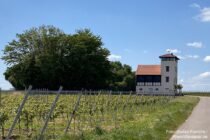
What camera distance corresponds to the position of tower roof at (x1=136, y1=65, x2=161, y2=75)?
346 ft

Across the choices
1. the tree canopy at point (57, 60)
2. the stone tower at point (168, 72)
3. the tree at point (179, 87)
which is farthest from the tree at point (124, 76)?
the tree canopy at point (57, 60)

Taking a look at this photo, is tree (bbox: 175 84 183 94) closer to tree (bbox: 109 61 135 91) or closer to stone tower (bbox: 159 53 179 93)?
stone tower (bbox: 159 53 179 93)

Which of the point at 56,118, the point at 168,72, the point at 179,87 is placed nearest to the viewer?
the point at 56,118

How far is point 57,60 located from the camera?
72.1 metres

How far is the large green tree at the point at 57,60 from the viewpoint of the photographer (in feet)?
235

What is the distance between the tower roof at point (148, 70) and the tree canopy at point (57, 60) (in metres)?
28.1

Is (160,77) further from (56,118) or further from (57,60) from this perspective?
(56,118)

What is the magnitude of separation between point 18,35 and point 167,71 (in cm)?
4004

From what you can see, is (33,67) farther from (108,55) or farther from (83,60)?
(108,55)

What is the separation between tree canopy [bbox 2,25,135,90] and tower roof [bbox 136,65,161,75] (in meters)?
28.1

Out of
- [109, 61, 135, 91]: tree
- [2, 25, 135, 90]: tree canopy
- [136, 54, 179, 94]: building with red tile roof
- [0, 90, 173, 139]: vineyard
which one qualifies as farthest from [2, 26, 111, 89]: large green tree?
[0, 90, 173, 139]: vineyard

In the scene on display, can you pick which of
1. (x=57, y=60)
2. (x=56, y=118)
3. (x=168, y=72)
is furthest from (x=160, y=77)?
(x=56, y=118)

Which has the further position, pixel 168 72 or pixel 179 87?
pixel 179 87

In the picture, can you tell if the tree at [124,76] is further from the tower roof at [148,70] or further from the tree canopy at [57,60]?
the tree canopy at [57,60]
